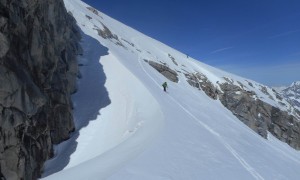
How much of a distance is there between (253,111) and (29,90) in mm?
55180

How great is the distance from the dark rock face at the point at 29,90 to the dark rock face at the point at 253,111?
115 feet

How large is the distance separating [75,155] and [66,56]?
1062cm

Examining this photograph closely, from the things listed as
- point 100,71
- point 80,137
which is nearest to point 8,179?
point 80,137

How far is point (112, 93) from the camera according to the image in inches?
1198

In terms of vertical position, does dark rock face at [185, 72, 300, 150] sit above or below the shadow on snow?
above

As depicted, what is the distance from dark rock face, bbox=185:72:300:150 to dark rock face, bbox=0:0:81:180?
3505 cm

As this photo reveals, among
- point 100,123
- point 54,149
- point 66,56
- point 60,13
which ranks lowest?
point 54,149

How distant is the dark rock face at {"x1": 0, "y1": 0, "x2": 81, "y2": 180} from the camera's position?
1577 centimetres

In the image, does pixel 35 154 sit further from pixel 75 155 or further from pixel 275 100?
pixel 275 100

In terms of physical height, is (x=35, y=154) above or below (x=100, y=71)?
below

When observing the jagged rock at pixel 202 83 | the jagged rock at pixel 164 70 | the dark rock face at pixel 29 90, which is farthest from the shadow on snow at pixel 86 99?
the jagged rock at pixel 202 83

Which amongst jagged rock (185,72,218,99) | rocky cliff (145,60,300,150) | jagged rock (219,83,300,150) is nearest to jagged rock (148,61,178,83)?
rocky cliff (145,60,300,150)

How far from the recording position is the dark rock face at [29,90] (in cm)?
1577

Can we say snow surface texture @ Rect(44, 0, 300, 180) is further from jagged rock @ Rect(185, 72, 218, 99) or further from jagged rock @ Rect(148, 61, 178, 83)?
jagged rock @ Rect(185, 72, 218, 99)
